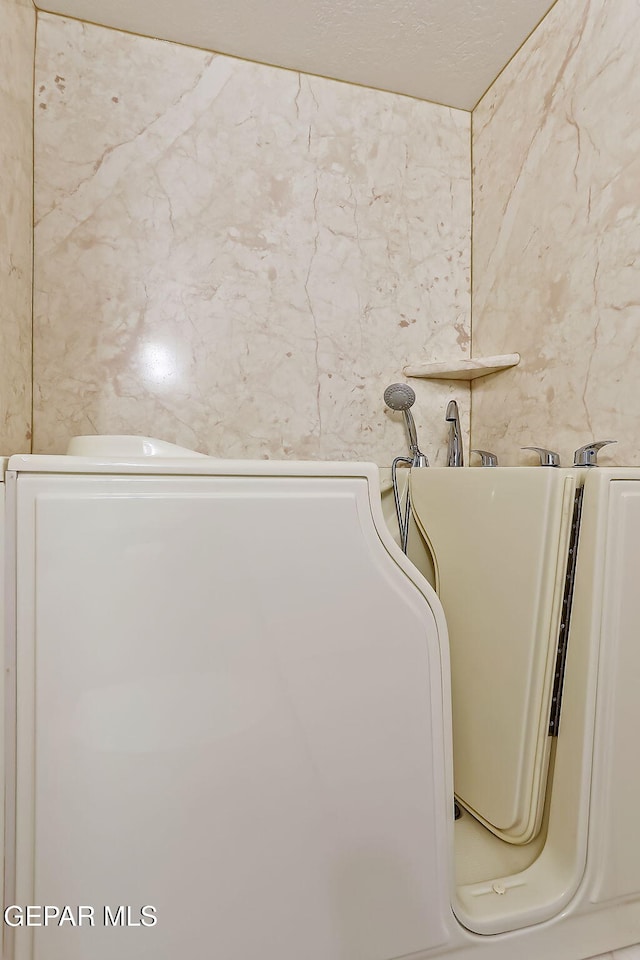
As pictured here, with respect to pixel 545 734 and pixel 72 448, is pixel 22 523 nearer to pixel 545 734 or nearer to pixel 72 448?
pixel 72 448

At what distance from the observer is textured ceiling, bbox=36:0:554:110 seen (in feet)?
3.85

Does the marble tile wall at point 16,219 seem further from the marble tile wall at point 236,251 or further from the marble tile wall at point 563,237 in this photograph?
the marble tile wall at point 563,237

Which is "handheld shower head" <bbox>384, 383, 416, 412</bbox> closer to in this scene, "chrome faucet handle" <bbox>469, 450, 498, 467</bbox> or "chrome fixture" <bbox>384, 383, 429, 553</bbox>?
"chrome fixture" <bbox>384, 383, 429, 553</bbox>

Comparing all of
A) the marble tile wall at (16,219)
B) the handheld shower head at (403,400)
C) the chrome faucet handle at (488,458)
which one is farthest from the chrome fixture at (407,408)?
the marble tile wall at (16,219)

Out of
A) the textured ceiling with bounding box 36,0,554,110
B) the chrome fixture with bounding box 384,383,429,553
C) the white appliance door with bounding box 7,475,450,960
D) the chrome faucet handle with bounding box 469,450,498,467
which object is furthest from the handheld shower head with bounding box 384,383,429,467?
the textured ceiling with bounding box 36,0,554,110

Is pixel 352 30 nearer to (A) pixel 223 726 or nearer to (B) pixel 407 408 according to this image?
(B) pixel 407 408

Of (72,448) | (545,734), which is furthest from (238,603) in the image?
(545,734)

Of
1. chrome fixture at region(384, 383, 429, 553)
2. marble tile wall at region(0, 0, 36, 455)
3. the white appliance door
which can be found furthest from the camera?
chrome fixture at region(384, 383, 429, 553)

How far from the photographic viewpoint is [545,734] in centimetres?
78

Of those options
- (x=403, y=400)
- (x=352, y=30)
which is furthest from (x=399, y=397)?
(x=352, y=30)

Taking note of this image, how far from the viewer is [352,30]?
1232 mm

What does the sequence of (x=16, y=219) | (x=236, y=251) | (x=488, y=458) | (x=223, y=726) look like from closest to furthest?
(x=223, y=726)
(x=16, y=219)
(x=488, y=458)
(x=236, y=251)

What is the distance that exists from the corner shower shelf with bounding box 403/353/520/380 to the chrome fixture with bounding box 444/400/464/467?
0.34 ft

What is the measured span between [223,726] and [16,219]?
105 centimetres
